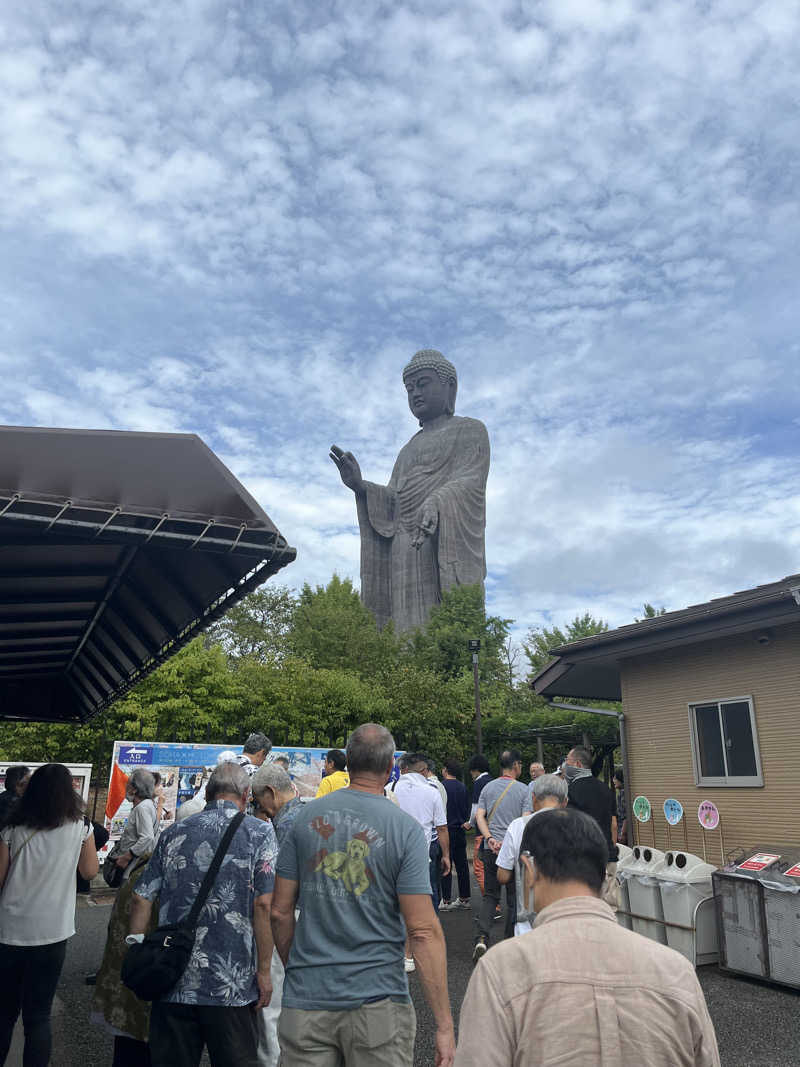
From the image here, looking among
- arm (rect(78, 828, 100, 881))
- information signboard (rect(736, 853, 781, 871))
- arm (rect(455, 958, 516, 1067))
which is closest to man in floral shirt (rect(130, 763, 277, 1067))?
arm (rect(78, 828, 100, 881))

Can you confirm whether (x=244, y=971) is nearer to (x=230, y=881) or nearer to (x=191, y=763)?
(x=230, y=881)

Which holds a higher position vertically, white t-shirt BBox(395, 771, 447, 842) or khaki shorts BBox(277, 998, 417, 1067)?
white t-shirt BBox(395, 771, 447, 842)

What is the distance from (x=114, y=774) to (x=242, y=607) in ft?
104

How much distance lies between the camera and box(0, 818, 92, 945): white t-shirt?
391 centimetres

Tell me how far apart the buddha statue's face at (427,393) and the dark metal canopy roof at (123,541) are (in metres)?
29.3

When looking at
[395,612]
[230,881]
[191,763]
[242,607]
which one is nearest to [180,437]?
[230,881]

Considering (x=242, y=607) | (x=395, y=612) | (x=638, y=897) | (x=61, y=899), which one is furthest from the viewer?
(x=242, y=607)

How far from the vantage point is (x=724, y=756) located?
30.1 feet

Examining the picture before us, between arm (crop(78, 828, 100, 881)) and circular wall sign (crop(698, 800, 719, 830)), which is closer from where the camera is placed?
arm (crop(78, 828, 100, 881))

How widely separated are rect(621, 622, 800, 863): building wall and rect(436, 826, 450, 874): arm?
2916 mm

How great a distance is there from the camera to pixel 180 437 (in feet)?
12.2

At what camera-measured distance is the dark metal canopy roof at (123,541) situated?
11.3 feet

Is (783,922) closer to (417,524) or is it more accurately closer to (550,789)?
(550,789)

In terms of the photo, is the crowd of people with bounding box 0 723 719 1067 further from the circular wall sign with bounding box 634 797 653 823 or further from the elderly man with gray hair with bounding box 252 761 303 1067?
the circular wall sign with bounding box 634 797 653 823
